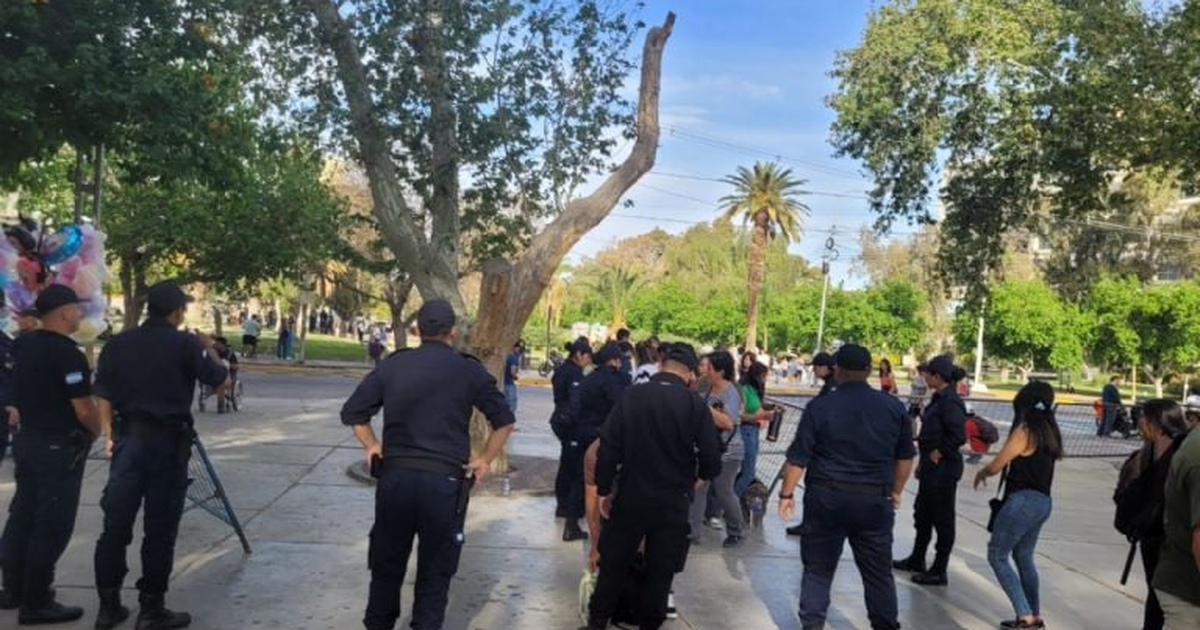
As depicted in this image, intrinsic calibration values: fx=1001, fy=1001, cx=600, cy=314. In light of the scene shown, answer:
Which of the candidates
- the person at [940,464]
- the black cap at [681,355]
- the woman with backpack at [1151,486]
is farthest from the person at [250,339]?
the woman with backpack at [1151,486]

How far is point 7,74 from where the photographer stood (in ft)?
29.7

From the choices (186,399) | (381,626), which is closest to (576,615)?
(381,626)

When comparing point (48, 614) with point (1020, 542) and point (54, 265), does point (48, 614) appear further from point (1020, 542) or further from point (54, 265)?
point (1020, 542)

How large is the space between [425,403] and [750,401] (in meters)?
4.91

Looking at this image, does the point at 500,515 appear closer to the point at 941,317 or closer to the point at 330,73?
the point at 330,73

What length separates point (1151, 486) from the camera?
5.26 meters

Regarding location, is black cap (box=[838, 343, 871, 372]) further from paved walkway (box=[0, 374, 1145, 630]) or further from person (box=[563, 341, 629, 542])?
person (box=[563, 341, 629, 542])

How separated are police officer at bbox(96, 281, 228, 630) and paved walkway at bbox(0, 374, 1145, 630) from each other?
0.36 meters

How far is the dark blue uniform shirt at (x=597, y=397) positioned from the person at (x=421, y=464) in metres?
3.20

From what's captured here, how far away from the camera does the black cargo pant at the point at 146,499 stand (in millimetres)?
5168

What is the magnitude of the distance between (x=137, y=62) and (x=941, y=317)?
231 feet

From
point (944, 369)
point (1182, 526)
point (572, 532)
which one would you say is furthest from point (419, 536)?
point (944, 369)

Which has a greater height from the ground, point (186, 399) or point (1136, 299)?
point (1136, 299)

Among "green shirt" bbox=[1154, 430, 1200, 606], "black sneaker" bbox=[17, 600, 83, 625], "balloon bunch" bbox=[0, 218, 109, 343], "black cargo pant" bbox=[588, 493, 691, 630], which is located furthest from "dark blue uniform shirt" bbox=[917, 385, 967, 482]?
"balloon bunch" bbox=[0, 218, 109, 343]
